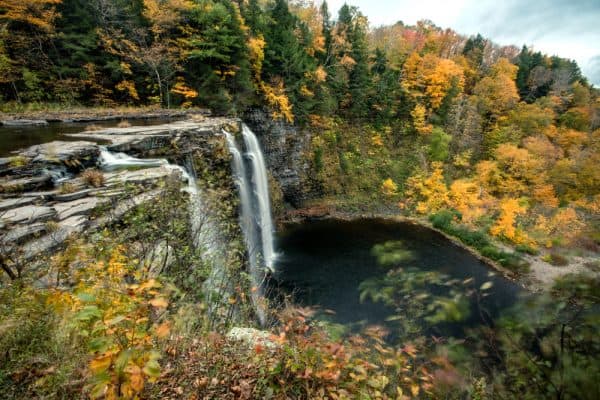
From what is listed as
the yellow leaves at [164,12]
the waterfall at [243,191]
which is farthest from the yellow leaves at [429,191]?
the yellow leaves at [164,12]

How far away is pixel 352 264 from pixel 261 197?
24.0 feet

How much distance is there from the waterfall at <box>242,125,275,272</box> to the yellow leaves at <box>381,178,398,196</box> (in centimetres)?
1355

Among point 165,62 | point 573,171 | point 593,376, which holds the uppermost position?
point 165,62

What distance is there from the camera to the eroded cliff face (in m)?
20.3

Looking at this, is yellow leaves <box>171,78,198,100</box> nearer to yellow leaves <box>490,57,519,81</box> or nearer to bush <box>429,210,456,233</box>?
bush <box>429,210,456,233</box>

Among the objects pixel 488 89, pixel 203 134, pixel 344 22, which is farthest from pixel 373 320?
pixel 488 89

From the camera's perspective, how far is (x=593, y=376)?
1.35m

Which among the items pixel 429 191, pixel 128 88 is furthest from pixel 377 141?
pixel 128 88

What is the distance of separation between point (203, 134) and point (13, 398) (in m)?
9.61

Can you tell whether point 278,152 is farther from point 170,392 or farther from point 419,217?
point 170,392

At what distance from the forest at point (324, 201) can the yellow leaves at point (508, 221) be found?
0.14m

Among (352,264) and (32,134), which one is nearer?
(32,134)

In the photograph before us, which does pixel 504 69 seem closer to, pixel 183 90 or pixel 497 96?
pixel 497 96

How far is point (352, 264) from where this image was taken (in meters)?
16.2
